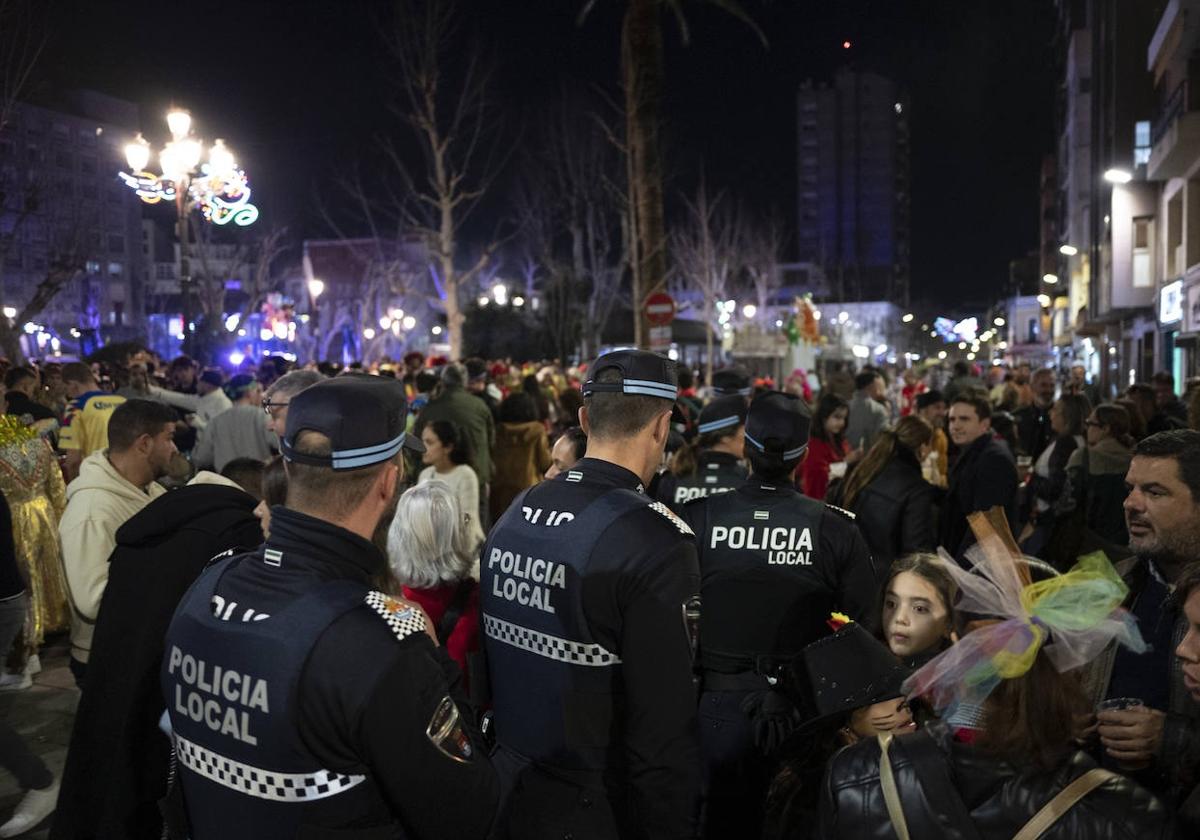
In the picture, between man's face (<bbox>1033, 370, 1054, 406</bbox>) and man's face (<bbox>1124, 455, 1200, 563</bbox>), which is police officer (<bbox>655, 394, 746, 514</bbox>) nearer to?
man's face (<bbox>1124, 455, 1200, 563</bbox>)

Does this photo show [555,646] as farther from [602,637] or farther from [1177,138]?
[1177,138]

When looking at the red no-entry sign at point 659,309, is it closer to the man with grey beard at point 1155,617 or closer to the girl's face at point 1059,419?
the girl's face at point 1059,419

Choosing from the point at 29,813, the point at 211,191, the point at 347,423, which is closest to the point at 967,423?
the point at 347,423

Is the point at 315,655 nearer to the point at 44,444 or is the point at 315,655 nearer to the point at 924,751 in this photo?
the point at 924,751

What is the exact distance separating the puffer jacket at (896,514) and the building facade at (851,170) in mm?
135714

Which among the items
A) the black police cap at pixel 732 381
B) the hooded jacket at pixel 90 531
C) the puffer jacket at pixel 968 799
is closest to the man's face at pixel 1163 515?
the puffer jacket at pixel 968 799

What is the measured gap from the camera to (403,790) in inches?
82.5

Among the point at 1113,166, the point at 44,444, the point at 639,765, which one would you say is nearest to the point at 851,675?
the point at 639,765

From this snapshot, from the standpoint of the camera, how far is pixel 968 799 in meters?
2.11

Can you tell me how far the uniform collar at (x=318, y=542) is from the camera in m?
2.27

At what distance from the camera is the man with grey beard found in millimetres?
2459

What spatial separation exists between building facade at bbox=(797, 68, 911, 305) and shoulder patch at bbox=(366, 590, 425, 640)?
140 meters

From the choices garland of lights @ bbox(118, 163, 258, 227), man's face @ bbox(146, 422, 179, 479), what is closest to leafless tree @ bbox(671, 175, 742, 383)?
garland of lights @ bbox(118, 163, 258, 227)

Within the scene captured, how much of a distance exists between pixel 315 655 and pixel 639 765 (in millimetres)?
1075
